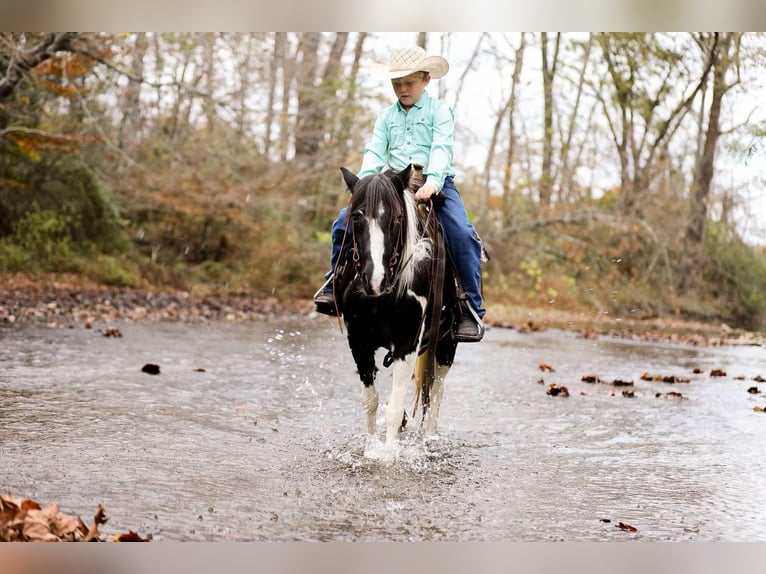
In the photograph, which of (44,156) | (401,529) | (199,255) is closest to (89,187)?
(44,156)

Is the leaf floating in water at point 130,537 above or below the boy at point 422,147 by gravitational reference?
below

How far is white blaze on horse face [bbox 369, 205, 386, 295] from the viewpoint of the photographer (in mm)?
4954

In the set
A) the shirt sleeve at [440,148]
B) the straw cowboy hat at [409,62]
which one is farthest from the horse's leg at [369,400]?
A: the straw cowboy hat at [409,62]

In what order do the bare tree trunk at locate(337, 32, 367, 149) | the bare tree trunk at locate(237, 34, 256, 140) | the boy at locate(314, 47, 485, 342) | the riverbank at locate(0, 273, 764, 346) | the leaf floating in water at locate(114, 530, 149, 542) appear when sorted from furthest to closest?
the bare tree trunk at locate(337, 32, 367, 149) → the bare tree trunk at locate(237, 34, 256, 140) → the riverbank at locate(0, 273, 764, 346) → the boy at locate(314, 47, 485, 342) → the leaf floating in water at locate(114, 530, 149, 542)

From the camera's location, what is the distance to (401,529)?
4.16 m

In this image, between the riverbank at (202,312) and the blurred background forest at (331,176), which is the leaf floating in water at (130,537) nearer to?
the riverbank at (202,312)

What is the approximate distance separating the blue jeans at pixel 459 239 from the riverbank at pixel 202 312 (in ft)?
24.8

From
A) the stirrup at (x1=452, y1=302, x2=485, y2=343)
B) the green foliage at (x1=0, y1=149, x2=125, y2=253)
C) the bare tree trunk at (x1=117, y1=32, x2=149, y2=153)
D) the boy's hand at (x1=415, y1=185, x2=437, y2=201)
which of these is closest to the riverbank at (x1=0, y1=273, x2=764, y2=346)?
the green foliage at (x1=0, y1=149, x2=125, y2=253)

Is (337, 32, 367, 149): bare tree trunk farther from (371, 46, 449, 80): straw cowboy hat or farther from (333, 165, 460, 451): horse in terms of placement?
(333, 165, 460, 451): horse

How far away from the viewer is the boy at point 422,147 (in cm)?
577

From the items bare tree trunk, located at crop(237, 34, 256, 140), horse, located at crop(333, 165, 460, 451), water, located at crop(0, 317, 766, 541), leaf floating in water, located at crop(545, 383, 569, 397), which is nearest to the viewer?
water, located at crop(0, 317, 766, 541)

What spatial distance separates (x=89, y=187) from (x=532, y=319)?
9.95 meters

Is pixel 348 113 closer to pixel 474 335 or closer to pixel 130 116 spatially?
pixel 130 116

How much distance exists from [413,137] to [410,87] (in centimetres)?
33
